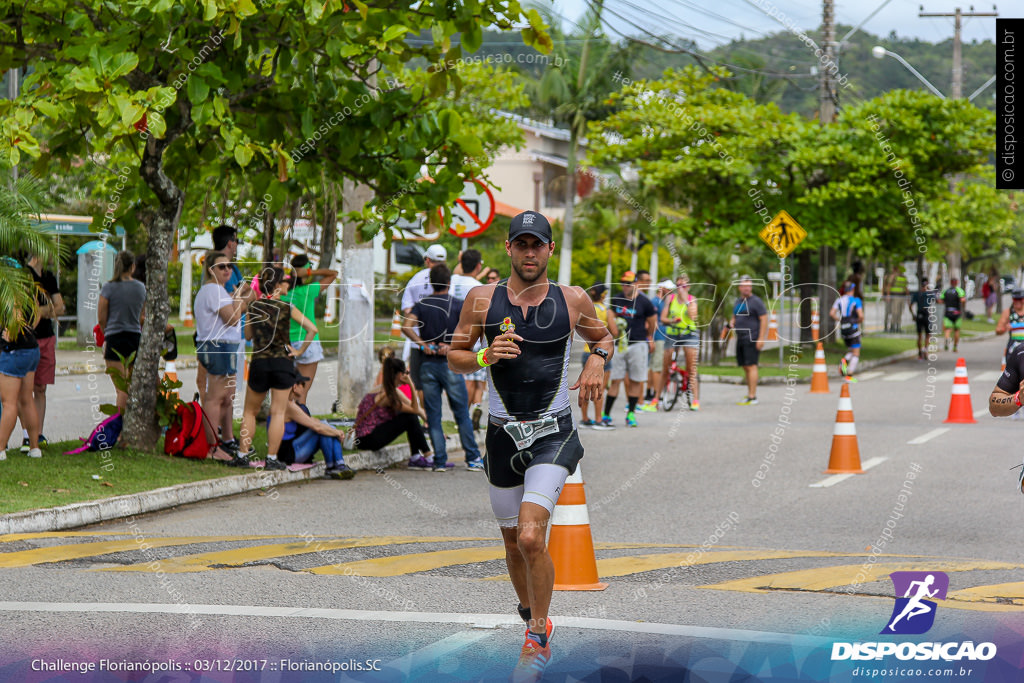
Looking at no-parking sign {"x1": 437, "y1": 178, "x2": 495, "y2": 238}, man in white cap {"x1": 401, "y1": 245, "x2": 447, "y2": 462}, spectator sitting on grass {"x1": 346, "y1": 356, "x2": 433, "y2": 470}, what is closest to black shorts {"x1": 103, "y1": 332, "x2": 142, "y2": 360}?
spectator sitting on grass {"x1": 346, "y1": 356, "x2": 433, "y2": 470}

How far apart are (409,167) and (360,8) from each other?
256cm

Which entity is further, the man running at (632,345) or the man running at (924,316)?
the man running at (924,316)

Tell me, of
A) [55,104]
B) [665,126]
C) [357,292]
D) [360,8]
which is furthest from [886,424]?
[665,126]

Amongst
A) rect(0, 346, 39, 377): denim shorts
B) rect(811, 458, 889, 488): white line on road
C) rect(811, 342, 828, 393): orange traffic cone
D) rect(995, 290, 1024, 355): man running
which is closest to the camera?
rect(0, 346, 39, 377): denim shorts

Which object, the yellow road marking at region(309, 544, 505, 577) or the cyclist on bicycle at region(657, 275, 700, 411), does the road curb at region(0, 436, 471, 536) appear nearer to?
the yellow road marking at region(309, 544, 505, 577)

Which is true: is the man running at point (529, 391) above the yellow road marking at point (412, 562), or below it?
above

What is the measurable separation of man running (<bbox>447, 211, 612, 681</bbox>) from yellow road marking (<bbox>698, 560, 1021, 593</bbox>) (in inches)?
76.6

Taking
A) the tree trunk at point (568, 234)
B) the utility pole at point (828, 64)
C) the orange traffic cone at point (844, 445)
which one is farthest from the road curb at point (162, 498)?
the tree trunk at point (568, 234)

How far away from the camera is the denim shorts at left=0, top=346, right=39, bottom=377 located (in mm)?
10734

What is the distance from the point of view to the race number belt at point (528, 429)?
538cm

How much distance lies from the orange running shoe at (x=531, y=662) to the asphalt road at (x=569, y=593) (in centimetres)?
9

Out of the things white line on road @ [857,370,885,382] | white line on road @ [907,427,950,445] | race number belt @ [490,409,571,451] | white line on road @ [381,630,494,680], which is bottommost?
white line on road @ [857,370,885,382]

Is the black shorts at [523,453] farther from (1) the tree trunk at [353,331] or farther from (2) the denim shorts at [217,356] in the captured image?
(1) the tree trunk at [353,331]

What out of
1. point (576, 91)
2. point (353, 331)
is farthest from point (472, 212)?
point (576, 91)
